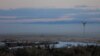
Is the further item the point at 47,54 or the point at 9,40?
the point at 9,40

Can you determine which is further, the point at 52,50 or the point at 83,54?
the point at 52,50

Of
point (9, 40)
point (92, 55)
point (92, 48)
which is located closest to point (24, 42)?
point (9, 40)

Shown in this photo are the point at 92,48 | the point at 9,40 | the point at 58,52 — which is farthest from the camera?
the point at 9,40

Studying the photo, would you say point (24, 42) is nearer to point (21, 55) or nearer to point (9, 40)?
A: point (9, 40)

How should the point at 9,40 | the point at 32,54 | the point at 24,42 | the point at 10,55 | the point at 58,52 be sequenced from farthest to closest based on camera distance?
the point at 9,40, the point at 24,42, the point at 58,52, the point at 32,54, the point at 10,55

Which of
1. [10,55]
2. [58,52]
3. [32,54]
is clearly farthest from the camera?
[58,52]

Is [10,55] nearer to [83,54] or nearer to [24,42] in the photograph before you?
[83,54]

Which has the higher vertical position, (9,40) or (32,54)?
(32,54)

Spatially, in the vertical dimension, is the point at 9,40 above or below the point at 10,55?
below

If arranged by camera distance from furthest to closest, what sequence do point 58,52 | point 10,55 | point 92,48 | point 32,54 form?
point 92,48
point 58,52
point 32,54
point 10,55
